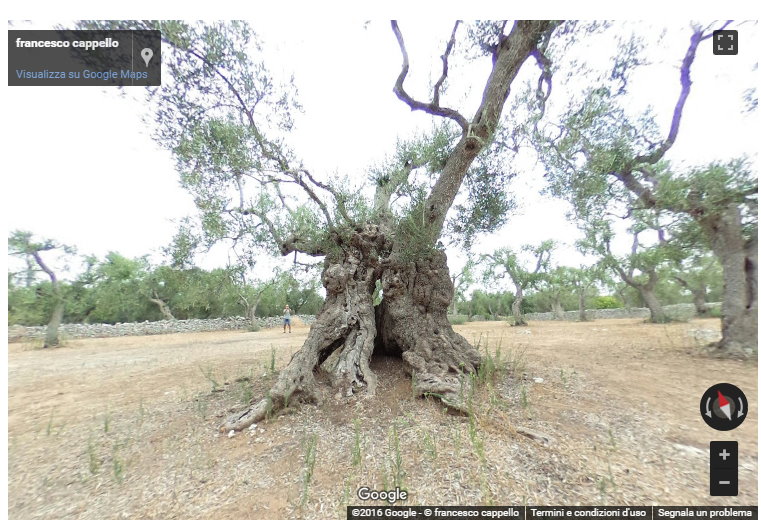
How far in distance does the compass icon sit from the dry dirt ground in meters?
0.06

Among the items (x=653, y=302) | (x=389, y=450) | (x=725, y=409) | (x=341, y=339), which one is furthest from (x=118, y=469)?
(x=653, y=302)

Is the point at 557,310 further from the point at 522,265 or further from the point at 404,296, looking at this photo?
the point at 404,296

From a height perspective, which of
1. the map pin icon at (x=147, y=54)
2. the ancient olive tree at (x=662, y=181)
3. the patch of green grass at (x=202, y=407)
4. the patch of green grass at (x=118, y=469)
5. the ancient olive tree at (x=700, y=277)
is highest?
the map pin icon at (x=147, y=54)

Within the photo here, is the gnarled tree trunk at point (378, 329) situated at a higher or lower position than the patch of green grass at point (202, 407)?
higher

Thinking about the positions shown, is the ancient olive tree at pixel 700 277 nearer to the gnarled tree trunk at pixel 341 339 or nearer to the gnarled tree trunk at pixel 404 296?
the gnarled tree trunk at pixel 404 296

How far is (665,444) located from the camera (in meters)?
2.36

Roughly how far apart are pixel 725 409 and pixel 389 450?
125 inches

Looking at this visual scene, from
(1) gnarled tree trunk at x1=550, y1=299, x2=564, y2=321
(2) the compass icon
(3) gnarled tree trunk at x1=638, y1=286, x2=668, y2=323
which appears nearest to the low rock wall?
(2) the compass icon

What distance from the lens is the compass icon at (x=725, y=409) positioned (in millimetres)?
2459

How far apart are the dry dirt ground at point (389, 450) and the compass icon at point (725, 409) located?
6 cm

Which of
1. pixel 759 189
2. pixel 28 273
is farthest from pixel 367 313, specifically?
pixel 28 273

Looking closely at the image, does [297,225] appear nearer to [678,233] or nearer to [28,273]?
[678,233]

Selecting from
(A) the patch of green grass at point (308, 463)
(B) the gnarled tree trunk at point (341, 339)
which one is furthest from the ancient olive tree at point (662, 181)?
(A) the patch of green grass at point (308, 463)

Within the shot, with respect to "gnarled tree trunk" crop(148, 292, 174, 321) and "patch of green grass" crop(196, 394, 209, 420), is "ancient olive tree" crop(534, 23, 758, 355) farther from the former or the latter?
"gnarled tree trunk" crop(148, 292, 174, 321)
